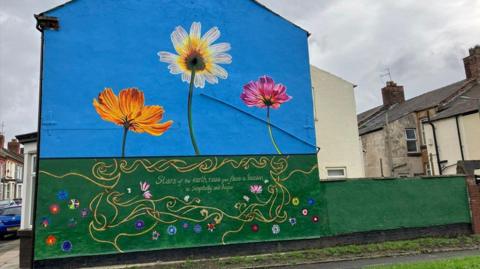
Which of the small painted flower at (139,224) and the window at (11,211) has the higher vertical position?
the window at (11,211)

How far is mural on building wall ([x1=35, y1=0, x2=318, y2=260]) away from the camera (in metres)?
9.58

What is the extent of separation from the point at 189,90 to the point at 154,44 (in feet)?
5.20

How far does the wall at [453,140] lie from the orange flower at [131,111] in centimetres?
1734

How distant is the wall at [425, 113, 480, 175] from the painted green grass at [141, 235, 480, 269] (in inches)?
419

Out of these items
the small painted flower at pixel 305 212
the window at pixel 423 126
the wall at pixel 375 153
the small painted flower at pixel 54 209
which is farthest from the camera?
the wall at pixel 375 153

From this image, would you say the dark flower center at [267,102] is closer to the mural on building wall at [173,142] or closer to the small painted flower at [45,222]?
the mural on building wall at [173,142]

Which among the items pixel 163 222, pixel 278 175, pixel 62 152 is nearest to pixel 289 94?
pixel 278 175

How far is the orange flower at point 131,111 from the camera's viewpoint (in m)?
10.0

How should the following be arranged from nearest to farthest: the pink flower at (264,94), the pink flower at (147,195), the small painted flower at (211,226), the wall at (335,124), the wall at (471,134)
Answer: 1. the pink flower at (147,195)
2. the small painted flower at (211,226)
3. the pink flower at (264,94)
4. the wall at (335,124)
5. the wall at (471,134)

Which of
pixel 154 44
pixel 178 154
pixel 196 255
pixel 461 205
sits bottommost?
pixel 196 255

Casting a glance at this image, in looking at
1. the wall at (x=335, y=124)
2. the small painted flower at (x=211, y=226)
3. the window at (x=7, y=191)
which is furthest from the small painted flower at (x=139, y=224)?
the window at (x=7, y=191)

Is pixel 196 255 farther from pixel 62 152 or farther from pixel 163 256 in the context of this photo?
pixel 62 152

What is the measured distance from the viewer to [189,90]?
10797 mm

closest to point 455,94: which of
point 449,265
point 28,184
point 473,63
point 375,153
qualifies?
point 473,63
